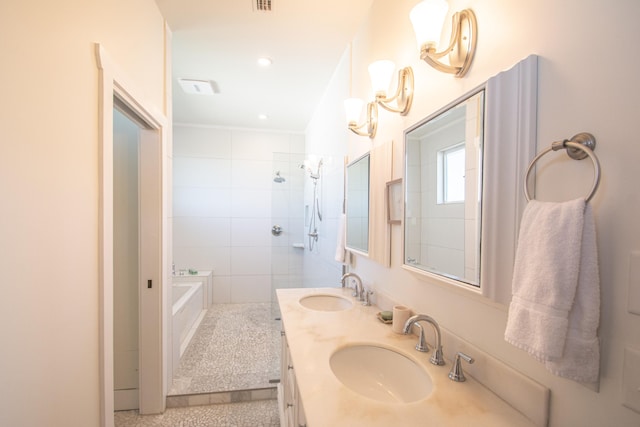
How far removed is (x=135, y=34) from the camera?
1.49m

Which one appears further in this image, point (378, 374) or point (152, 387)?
point (152, 387)

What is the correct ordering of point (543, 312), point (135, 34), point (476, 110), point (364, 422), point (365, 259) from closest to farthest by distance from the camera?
point (543, 312) < point (364, 422) < point (476, 110) < point (135, 34) < point (365, 259)

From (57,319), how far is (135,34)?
1.44 m

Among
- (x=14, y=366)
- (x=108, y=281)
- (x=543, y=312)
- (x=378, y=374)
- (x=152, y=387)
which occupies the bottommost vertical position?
(x=152, y=387)

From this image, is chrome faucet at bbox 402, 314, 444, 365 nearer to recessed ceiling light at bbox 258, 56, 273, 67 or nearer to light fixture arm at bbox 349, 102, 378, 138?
light fixture arm at bbox 349, 102, 378, 138

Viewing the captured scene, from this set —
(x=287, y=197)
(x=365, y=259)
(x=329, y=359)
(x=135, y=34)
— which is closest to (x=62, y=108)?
(x=135, y=34)

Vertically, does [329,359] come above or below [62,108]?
below

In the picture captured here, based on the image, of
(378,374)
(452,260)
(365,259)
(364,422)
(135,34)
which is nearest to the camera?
(364,422)

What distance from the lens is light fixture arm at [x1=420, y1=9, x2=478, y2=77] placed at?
3.01 ft

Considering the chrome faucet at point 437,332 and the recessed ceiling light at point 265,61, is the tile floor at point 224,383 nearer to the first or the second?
the chrome faucet at point 437,332

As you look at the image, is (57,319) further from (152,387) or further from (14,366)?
(152,387)

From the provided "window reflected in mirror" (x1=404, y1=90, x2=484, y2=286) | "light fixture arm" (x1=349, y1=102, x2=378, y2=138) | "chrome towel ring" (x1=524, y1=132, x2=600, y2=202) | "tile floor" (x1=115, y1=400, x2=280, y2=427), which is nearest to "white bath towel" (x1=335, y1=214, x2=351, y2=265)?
"light fixture arm" (x1=349, y1=102, x2=378, y2=138)

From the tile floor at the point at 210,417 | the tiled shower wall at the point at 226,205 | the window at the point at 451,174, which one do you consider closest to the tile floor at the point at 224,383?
the tile floor at the point at 210,417

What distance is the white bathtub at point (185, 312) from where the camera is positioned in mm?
2400
